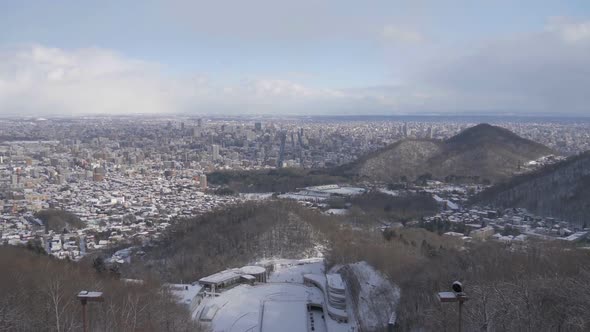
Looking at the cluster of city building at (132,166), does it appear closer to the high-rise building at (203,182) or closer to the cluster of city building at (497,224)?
the high-rise building at (203,182)

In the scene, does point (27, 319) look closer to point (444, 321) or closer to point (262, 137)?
point (444, 321)

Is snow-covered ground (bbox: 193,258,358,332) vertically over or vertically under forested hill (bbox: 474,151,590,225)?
under

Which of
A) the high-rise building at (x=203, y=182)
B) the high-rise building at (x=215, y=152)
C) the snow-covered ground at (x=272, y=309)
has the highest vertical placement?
the high-rise building at (x=215, y=152)

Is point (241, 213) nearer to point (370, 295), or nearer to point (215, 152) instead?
point (370, 295)

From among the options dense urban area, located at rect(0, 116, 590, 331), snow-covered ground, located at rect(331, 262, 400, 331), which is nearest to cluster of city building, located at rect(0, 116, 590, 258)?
dense urban area, located at rect(0, 116, 590, 331)

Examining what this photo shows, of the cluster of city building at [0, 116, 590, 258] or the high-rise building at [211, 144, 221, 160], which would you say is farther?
the high-rise building at [211, 144, 221, 160]

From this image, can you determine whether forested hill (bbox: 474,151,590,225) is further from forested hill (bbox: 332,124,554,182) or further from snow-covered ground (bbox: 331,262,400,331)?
snow-covered ground (bbox: 331,262,400,331)

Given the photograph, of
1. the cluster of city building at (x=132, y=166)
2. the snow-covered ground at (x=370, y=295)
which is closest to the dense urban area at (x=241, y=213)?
the snow-covered ground at (x=370, y=295)

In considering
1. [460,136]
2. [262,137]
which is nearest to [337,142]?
[262,137]
